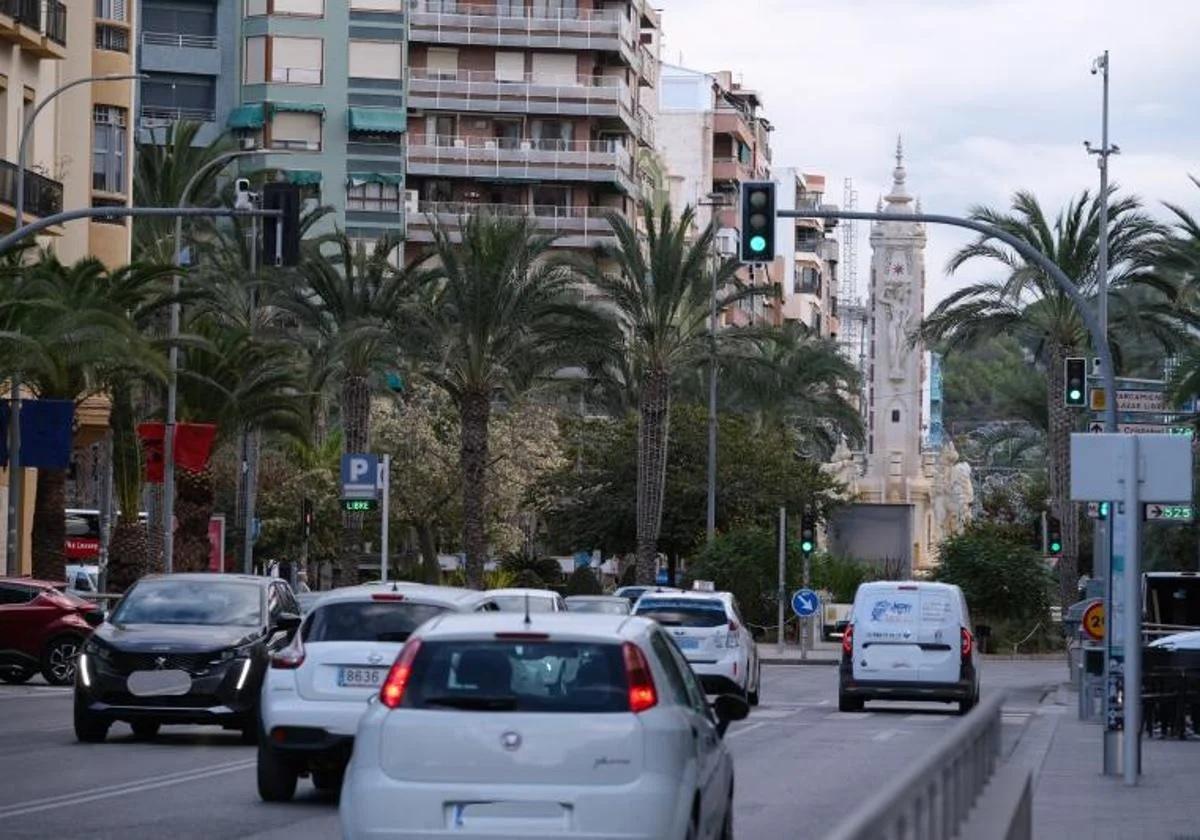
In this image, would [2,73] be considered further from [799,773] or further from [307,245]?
[799,773]

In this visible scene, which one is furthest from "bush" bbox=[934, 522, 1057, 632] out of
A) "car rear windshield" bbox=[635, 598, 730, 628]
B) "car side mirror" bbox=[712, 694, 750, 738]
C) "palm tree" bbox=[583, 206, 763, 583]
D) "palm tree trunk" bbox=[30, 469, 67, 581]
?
"car side mirror" bbox=[712, 694, 750, 738]

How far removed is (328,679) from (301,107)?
80.7m

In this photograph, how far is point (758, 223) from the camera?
31000 mm

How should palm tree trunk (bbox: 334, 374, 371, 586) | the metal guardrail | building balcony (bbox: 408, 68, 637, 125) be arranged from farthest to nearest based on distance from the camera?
building balcony (bbox: 408, 68, 637, 125), palm tree trunk (bbox: 334, 374, 371, 586), the metal guardrail

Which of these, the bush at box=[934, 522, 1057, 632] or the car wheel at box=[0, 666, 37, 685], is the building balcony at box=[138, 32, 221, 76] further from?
the car wheel at box=[0, 666, 37, 685]

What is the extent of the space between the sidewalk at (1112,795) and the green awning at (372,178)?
236 feet

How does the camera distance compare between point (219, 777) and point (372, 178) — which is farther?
point (372, 178)

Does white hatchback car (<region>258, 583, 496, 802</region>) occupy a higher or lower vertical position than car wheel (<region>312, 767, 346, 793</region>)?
higher

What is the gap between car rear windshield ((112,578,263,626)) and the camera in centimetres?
2469

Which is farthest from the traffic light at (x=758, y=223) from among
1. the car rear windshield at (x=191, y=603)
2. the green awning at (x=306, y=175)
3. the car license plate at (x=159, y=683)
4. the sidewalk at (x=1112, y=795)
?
the green awning at (x=306, y=175)

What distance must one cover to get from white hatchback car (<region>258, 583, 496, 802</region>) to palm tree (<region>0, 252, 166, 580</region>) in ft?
74.6

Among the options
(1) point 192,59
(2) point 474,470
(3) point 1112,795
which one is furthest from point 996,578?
(3) point 1112,795

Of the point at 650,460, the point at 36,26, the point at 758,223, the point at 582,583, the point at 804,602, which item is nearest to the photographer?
the point at 758,223

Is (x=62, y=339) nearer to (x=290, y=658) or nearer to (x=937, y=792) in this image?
(x=290, y=658)
